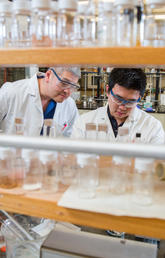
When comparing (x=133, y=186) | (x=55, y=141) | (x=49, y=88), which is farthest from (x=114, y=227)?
(x=49, y=88)

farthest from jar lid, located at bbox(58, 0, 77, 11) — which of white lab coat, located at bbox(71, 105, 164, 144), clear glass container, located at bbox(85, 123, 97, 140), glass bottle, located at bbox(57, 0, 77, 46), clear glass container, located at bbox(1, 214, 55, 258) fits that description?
white lab coat, located at bbox(71, 105, 164, 144)

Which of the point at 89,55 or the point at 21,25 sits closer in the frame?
the point at 89,55

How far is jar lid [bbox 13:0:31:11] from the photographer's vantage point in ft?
2.59

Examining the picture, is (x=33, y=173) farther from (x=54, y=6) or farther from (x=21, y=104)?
(x=21, y=104)

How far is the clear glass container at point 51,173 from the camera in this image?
877 millimetres

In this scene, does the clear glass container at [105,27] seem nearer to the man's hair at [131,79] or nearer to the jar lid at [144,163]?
the jar lid at [144,163]

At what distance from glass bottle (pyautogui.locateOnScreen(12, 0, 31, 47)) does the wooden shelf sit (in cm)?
12

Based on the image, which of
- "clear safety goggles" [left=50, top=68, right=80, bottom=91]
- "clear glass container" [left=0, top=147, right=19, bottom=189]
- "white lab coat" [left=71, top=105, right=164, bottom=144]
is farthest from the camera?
"white lab coat" [left=71, top=105, right=164, bottom=144]

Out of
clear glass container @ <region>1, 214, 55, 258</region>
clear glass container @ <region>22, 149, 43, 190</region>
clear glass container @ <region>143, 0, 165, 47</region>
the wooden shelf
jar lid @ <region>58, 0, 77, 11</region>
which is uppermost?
jar lid @ <region>58, 0, 77, 11</region>

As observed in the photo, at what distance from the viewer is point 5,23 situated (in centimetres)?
88

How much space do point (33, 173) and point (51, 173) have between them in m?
0.07

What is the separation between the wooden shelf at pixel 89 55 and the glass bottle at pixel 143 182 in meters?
0.30

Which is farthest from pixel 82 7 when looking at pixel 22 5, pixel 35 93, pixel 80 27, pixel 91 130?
pixel 35 93

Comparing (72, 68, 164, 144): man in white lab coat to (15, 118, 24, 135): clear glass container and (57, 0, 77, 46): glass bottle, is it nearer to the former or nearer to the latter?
(15, 118, 24, 135): clear glass container
